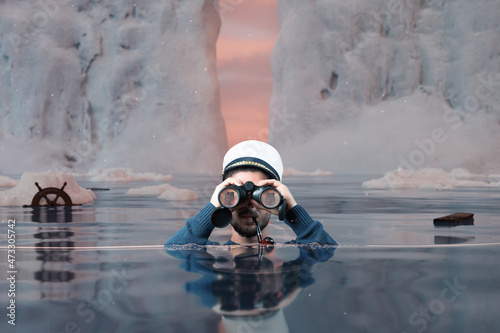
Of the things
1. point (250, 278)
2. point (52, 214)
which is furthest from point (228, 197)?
point (52, 214)

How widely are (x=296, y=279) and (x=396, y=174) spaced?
33.9ft

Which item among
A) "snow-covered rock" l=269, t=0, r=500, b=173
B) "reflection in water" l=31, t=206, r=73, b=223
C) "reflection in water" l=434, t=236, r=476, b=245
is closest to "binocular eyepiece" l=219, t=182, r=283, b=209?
"reflection in water" l=434, t=236, r=476, b=245

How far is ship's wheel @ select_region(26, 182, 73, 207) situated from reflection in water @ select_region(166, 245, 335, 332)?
412 centimetres

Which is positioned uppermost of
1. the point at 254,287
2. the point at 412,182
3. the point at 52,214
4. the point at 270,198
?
the point at 412,182

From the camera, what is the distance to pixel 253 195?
6.08 ft

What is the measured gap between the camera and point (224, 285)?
1555mm

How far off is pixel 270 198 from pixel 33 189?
16.1 ft

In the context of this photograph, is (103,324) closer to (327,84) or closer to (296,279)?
(296,279)

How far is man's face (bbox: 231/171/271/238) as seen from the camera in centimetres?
196

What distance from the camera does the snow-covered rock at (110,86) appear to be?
24312mm

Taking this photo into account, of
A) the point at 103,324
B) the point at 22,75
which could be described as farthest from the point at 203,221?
the point at 22,75

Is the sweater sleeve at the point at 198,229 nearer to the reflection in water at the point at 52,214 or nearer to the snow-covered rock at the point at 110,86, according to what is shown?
the reflection in water at the point at 52,214

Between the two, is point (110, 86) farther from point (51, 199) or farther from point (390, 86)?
point (51, 199)

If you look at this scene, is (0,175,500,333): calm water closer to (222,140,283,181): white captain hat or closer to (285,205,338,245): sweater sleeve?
(285,205,338,245): sweater sleeve
